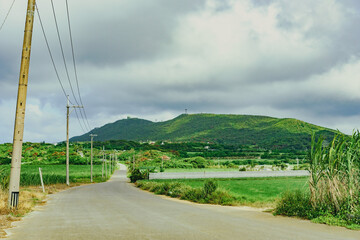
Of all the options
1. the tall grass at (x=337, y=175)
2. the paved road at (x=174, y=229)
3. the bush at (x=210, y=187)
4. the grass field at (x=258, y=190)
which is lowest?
the grass field at (x=258, y=190)

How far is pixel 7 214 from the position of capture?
15078 millimetres

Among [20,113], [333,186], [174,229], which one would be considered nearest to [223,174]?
[20,113]

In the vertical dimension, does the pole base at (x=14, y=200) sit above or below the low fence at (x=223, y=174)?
above

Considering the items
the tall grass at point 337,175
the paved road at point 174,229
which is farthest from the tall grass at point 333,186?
the paved road at point 174,229

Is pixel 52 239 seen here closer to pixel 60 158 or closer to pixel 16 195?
pixel 16 195

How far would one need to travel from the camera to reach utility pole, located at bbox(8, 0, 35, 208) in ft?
52.6

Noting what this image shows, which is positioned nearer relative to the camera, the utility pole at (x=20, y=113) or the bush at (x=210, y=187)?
the utility pole at (x=20, y=113)

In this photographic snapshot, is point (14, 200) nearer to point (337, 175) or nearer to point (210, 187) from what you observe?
point (210, 187)

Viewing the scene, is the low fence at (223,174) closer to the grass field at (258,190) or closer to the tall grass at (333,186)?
the grass field at (258,190)

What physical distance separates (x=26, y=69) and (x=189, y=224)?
34.6 feet

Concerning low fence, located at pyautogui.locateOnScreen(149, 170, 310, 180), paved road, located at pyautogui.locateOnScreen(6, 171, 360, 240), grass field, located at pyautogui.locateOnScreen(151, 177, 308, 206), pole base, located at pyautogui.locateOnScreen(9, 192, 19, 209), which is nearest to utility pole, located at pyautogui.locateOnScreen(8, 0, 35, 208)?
pole base, located at pyautogui.locateOnScreen(9, 192, 19, 209)

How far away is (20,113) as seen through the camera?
16.4 m

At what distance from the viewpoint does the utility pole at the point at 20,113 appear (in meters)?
16.0

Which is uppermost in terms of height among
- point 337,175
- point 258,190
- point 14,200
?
point 337,175
